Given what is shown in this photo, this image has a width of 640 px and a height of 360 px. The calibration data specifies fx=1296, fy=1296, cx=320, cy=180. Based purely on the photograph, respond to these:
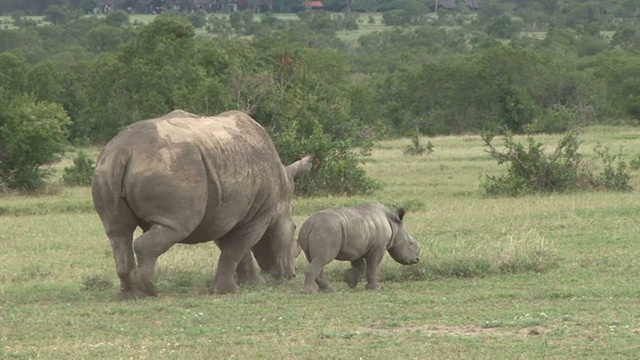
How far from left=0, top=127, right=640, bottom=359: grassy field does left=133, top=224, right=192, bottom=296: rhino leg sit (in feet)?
0.87

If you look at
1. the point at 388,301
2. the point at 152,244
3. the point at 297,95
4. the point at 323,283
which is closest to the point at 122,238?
the point at 152,244

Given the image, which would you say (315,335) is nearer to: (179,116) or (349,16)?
(179,116)

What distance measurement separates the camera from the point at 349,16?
4717 inches

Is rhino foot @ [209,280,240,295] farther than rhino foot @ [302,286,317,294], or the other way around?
rhino foot @ [209,280,240,295]

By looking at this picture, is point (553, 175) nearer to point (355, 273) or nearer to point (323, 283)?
point (355, 273)

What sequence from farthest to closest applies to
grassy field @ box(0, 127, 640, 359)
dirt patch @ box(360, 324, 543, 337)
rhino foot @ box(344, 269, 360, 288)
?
1. rhino foot @ box(344, 269, 360, 288)
2. dirt patch @ box(360, 324, 543, 337)
3. grassy field @ box(0, 127, 640, 359)

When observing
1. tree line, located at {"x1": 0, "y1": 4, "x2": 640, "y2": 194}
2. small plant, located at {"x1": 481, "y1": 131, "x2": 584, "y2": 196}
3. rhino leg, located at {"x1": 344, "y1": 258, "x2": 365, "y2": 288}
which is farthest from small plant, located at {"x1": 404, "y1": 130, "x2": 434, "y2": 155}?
rhino leg, located at {"x1": 344, "y1": 258, "x2": 365, "y2": 288}

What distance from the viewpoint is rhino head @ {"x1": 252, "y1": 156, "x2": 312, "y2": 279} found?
13.1m

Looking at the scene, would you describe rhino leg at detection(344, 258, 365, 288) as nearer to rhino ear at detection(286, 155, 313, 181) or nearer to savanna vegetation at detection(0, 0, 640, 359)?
savanna vegetation at detection(0, 0, 640, 359)

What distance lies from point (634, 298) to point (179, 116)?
Result: 4.60m

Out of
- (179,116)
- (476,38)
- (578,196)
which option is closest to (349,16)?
(476,38)

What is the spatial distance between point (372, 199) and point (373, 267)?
8.84m

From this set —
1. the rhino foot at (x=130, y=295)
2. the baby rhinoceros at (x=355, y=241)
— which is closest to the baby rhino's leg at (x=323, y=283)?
the baby rhinoceros at (x=355, y=241)

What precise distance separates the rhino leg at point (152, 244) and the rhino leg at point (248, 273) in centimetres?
150
